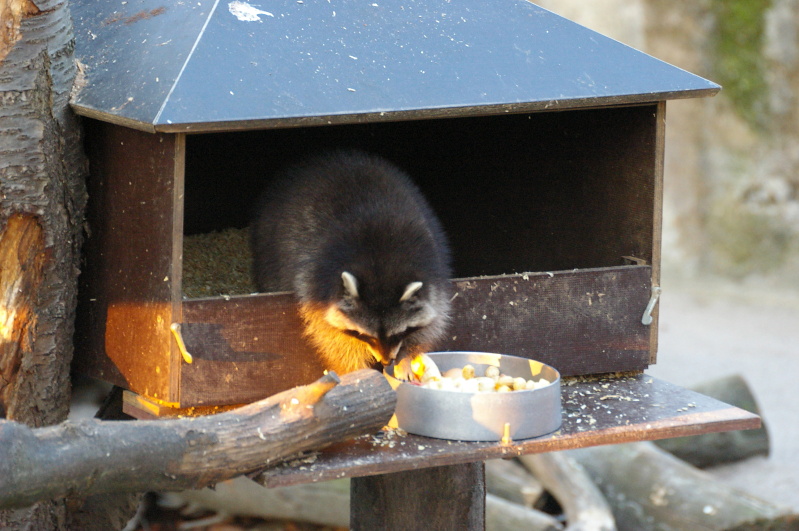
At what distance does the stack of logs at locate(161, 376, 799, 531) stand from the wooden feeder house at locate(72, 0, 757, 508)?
1.45 metres

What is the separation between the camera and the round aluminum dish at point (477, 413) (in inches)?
115

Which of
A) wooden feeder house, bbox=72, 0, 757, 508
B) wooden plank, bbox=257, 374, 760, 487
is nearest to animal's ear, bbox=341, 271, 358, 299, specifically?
wooden feeder house, bbox=72, 0, 757, 508

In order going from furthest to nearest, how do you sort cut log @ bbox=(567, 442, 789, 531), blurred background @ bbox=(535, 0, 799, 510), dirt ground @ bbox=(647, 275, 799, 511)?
1. blurred background @ bbox=(535, 0, 799, 510)
2. dirt ground @ bbox=(647, 275, 799, 511)
3. cut log @ bbox=(567, 442, 789, 531)

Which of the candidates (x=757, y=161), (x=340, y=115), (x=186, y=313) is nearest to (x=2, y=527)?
(x=186, y=313)

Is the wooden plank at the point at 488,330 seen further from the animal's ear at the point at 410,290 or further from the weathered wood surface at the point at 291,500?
the weathered wood surface at the point at 291,500

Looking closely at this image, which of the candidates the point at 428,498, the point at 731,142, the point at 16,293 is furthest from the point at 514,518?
the point at 731,142

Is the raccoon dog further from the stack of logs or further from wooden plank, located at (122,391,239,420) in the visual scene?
the stack of logs

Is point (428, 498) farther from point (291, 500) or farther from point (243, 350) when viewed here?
point (291, 500)

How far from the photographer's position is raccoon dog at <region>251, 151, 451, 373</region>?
10.2ft

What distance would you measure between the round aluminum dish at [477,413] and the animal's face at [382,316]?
0.15m

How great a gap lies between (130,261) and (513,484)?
276 centimetres

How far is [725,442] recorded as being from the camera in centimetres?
612

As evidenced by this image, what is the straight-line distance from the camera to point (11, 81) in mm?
3197

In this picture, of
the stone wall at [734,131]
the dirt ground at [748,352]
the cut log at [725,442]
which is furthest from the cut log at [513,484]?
the stone wall at [734,131]
